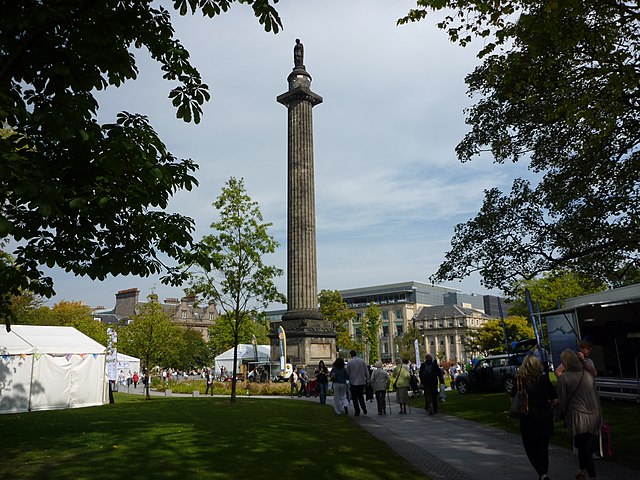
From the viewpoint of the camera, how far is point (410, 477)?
708 cm

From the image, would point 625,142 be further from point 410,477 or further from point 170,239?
point 170,239

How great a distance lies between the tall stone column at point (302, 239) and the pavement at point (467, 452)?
17631 millimetres

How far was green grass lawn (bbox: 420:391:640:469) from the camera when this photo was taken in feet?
28.7

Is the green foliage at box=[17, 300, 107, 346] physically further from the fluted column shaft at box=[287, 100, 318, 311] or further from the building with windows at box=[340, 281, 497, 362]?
the building with windows at box=[340, 281, 497, 362]

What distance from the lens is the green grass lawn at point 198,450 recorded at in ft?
23.6

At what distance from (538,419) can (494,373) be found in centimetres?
1694

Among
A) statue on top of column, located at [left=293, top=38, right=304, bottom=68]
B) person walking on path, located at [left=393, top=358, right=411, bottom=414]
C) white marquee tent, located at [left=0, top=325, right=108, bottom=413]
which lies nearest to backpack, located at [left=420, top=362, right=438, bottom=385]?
person walking on path, located at [left=393, top=358, right=411, bottom=414]

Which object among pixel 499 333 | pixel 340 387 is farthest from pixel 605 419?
pixel 499 333

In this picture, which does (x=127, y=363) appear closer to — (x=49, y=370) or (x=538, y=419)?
(x=49, y=370)

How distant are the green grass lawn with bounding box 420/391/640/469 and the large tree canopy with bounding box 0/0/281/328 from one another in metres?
7.88

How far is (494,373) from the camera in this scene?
73.3 ft

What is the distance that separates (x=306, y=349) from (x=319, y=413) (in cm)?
1580

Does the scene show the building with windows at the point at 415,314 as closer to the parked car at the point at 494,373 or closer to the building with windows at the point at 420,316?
the building with windows at the point at 420,316

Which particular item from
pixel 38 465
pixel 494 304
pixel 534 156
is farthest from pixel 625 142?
pixel 494 304
